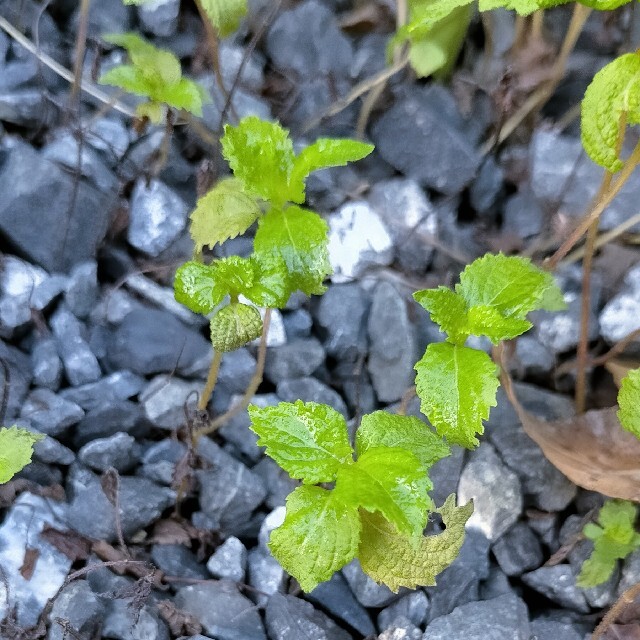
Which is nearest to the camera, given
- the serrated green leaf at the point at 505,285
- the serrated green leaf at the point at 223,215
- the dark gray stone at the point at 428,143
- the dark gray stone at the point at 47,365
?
the serrated green leaf at the point at 505,285

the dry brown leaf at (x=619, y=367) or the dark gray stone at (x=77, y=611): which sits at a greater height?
the dark gray stone at (x=77, y=611)

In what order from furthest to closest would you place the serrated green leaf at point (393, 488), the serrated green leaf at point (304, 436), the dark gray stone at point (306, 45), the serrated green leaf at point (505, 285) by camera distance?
the dark gray stone at point (306, 45) < the serrated green leaf at point (505, 285) < the serrated green leaf at point (304, 436) < the serrated green leaf at point (393, 488)

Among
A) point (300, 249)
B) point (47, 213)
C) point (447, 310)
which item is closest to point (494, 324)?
point (447, 310)

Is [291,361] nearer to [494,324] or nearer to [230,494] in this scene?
[230,494]

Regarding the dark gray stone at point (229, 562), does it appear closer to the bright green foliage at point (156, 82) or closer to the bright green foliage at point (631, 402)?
the bright green foliage at point (631, 402)

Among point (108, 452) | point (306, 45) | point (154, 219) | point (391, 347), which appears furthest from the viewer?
point (306, 45)

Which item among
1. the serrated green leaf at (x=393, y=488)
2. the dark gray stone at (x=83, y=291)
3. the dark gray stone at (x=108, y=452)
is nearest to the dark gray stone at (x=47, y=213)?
the dark gray stone at (x=83, y=291)

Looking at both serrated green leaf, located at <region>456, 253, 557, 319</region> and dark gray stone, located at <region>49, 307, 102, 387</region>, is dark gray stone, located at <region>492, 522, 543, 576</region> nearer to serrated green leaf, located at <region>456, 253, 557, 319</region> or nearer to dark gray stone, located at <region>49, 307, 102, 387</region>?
serrated green leaf, located at <region>456, 253, 557, 319</region>
